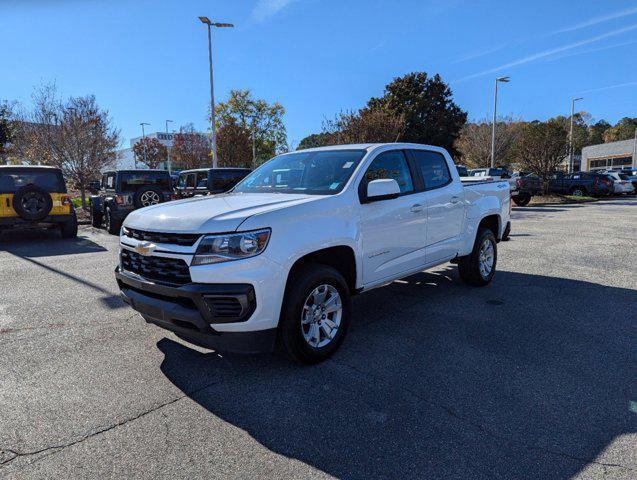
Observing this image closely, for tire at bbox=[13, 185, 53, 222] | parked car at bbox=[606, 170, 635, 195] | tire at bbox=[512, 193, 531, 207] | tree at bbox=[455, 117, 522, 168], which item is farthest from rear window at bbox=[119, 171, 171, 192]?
tree at bbox=[455, 117, 522, 168]

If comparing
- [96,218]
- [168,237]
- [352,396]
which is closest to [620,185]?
[96,218]

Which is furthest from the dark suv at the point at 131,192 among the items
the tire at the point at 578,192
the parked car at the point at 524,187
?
the tire at the point at 578,192

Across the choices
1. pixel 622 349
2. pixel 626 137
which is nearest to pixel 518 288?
A: pixel 622 349

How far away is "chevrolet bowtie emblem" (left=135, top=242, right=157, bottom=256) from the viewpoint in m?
3.49

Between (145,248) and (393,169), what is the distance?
2631mm

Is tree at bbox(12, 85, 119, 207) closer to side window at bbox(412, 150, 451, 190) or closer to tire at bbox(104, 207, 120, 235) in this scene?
tire at bbox(104, 207, 120, 235)

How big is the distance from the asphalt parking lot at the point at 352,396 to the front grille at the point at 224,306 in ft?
2.07

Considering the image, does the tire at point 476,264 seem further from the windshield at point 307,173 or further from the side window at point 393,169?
the windshield at point 307,173

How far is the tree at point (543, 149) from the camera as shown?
24.3 metres

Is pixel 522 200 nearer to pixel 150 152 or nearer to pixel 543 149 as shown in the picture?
pixel 543 149

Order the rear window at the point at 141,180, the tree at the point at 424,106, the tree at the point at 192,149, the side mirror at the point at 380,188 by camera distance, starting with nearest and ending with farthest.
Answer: the side mirror at the point at 380,188 < the rear window at the point at 141,180 < the tree at the point at 424,106 < the tree at the point at 192,149

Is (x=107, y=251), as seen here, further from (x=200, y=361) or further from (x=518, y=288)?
(x=518, y=288)

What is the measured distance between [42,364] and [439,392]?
332 cm

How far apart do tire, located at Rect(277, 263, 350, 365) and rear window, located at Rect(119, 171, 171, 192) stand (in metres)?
9.82
